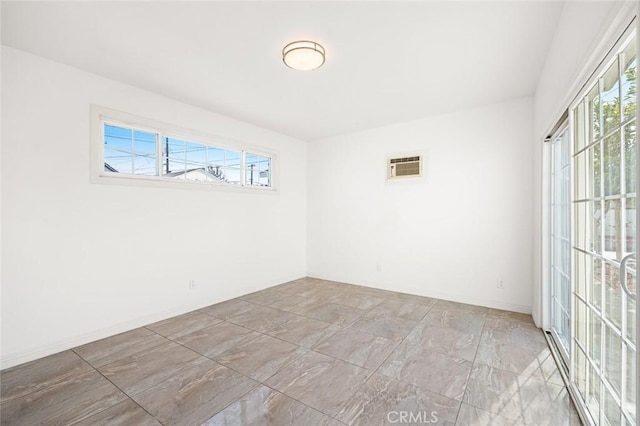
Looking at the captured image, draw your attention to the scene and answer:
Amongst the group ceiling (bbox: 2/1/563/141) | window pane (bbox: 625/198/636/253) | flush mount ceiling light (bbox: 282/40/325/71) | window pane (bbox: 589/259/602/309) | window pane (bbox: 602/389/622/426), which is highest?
ceiling (bbox: 2/1/563/141)

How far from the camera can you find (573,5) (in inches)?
66.2

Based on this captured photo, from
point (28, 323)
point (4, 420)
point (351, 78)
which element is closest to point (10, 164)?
point (28, 323)

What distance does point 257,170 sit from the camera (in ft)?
15.5

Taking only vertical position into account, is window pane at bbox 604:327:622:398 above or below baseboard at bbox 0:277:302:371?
above

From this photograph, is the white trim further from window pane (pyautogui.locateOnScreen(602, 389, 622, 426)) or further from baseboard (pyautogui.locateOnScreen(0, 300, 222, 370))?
baseboard (pyautogui.locateOnScreen(0, 300, 222, 370))

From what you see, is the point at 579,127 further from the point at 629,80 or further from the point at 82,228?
the point at 82,228

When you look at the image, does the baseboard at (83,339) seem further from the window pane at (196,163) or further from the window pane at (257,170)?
the window pane at (257,170)

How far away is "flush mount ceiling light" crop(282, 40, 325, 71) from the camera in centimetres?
230

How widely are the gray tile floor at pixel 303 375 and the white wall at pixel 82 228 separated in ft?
1.01

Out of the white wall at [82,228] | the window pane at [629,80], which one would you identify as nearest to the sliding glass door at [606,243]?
the window pane at [629,80]

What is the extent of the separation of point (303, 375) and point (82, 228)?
2582 millimetres

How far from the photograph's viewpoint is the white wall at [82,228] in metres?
2.36

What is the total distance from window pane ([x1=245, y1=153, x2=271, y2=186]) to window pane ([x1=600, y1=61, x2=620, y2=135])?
13.4 feet

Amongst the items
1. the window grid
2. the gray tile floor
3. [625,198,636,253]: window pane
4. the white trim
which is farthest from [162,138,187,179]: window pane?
[625,198,636,253]: window pane
